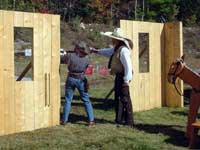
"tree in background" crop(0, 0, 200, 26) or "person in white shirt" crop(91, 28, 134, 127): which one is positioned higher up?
"tree in background" crop(0, 0, 200, 26)

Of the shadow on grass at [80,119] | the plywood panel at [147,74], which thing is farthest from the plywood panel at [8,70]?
the plywood panel at [147,74]

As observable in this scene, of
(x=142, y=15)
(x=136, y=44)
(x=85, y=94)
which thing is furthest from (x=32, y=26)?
(x=142, y=15)

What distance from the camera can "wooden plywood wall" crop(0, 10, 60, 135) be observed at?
33.8 ft

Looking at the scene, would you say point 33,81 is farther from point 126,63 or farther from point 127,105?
point 127,105

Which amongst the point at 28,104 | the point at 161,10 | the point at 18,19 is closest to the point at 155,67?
the point at 28,104

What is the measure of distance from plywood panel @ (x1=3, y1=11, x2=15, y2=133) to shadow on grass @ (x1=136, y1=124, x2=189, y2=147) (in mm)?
2545

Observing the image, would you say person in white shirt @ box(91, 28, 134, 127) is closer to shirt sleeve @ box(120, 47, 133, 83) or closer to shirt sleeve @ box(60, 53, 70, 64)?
shirt sleeve @ box(120, 47, 133, 83)

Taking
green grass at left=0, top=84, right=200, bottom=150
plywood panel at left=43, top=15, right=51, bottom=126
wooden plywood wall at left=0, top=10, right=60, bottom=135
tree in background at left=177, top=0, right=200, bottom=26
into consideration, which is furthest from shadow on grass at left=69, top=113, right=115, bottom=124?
tree in background at left=177, top=0, right=200, bottom=26

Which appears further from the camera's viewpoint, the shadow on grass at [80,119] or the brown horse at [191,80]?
the shadow on grass at [80,119]

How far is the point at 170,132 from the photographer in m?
11.3

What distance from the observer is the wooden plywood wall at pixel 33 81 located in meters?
10.3

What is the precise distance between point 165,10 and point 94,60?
12.6 meters

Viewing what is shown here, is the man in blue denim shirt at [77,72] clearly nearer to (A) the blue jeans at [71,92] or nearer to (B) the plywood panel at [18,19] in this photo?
(A) the blue jeans at [71,92]

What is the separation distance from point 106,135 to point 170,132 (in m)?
1.32
